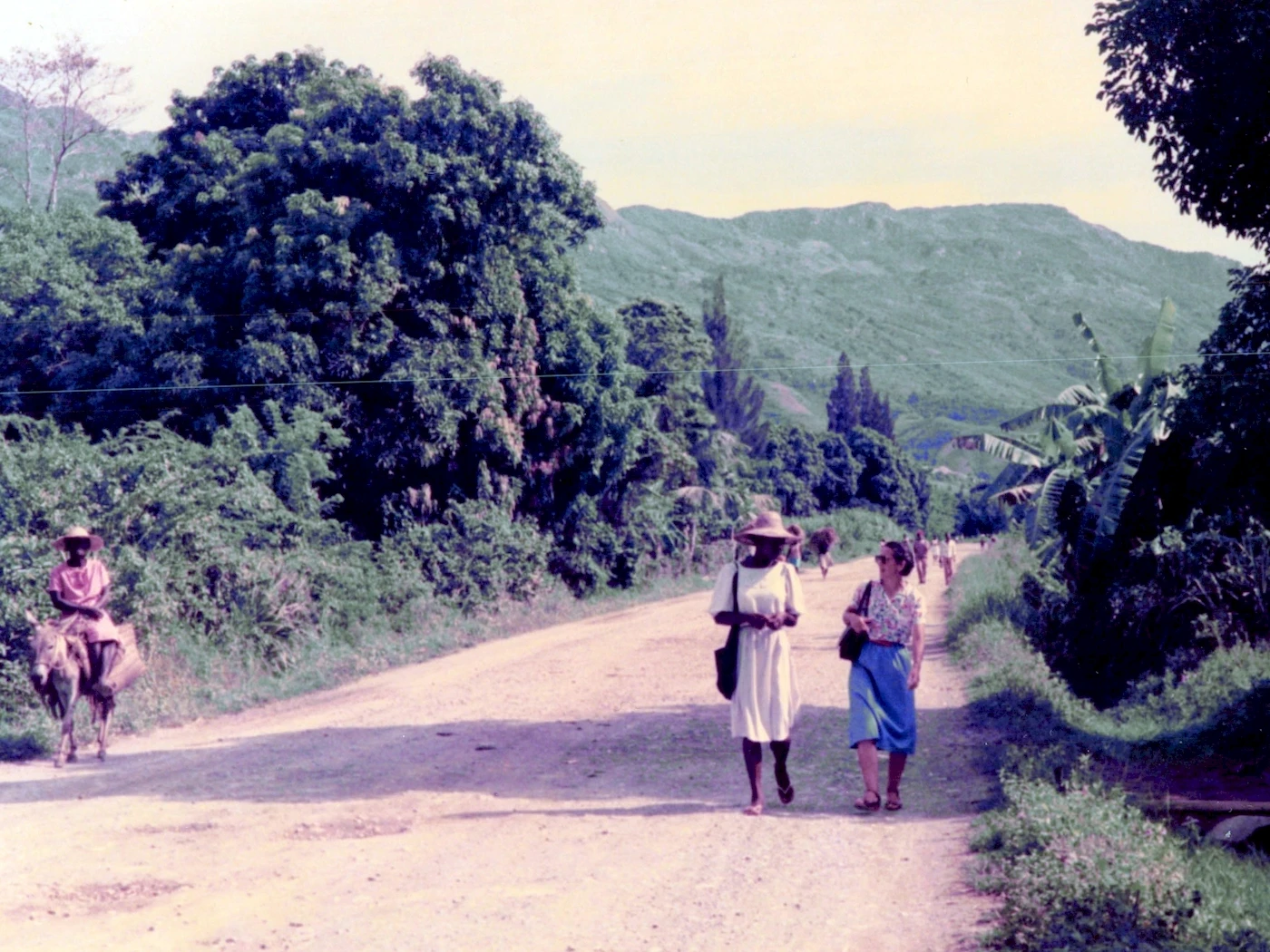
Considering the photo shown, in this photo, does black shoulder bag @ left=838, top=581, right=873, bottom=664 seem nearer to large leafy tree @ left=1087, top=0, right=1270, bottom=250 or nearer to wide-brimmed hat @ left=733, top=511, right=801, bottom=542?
wide-brimmed hat @ left=733, top=511, right=801, bottom=542

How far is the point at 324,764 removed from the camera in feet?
34.6

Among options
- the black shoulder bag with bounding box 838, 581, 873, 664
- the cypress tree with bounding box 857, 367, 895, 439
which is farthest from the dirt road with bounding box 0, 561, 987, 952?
the cypress tree with bounding box 857, 367, 895, 439

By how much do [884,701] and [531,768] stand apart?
3.04 metres

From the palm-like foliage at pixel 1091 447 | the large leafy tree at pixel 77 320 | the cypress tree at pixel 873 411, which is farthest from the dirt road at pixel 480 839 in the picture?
the cypress tree at pixel 873 411

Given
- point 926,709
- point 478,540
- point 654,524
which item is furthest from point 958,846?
point 654,524

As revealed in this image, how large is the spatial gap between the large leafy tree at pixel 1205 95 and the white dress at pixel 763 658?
474 centimetres

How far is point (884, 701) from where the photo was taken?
8.98 meters

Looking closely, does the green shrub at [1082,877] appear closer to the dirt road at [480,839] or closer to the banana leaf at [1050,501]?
the dirt road at [480,839]

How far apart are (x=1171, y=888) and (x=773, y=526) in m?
3.41

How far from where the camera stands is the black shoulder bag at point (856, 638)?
908 cm

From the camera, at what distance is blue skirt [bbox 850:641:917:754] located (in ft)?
29.2

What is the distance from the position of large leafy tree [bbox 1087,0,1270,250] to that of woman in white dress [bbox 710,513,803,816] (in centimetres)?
458

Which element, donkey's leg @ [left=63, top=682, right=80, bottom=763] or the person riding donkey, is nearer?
donkey's leg @ [left=63, top=682, right=80, bottom=763]

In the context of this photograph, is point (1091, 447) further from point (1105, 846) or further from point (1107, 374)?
point (1105, 846)
